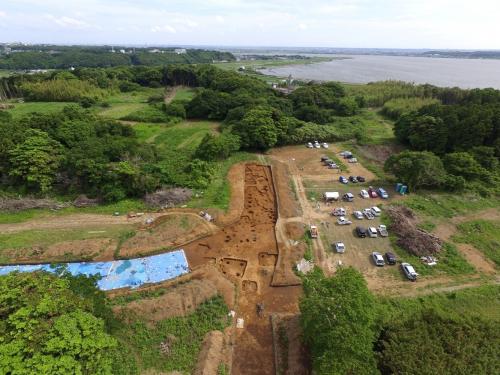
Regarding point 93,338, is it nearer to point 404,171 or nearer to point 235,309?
point 235,309

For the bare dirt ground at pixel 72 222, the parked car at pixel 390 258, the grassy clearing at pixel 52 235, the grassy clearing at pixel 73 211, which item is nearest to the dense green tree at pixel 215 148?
the grassy clearing at pixel 73 211

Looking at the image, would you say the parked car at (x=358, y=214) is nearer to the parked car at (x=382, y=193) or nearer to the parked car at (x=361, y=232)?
the parked car at (x=361, y=232)

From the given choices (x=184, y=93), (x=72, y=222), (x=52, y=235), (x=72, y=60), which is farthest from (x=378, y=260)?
(x=72, y=60)

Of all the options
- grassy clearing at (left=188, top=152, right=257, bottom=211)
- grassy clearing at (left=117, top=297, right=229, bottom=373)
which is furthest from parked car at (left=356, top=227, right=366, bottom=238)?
grassy clearing at (left=117, top=297, right=229, bottom=373)

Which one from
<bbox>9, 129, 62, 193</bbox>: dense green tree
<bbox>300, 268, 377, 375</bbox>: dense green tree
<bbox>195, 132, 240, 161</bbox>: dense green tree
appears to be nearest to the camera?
<bbox>300, 268, 377, 375</bbox>: dense green tree

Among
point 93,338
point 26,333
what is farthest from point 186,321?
point 26,333

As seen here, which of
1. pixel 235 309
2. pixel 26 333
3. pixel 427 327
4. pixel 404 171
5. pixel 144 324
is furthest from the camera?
pixel 404 171

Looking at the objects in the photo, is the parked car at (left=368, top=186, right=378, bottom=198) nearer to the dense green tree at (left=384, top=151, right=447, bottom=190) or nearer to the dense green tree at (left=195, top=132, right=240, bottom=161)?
the dense green tree at (left=384, top=151, right=447, bottom=190)
